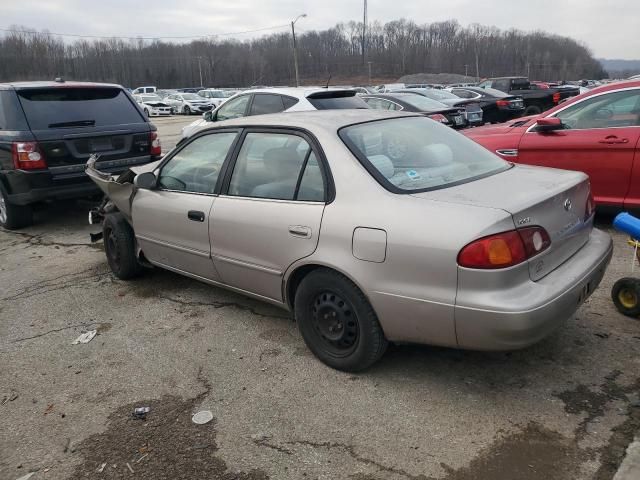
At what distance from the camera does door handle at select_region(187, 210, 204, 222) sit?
3906mm

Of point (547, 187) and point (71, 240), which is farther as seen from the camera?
point (71, 240)

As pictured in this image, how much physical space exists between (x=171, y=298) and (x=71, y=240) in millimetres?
2771

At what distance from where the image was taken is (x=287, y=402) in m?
3.04

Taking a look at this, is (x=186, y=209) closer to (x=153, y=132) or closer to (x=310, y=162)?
(x=310, y=162)

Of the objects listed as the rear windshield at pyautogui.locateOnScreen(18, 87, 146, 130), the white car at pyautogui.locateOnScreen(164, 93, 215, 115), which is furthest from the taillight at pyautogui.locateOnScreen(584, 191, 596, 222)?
the white car at pyautogui.locateOnScreen(164, 93, 215, 115)

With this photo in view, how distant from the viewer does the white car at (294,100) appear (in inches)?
308

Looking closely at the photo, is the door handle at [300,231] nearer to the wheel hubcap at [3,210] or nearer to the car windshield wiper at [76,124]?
the car windshield wiper at [76,124]

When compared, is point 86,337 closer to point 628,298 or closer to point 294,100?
point 628,298

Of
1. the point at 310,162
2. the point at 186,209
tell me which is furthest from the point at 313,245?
the point at 186,209

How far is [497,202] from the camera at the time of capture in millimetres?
2775

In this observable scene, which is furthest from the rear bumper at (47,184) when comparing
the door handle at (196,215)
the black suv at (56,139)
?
the door handle at (196,215)

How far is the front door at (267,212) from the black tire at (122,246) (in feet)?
4.74

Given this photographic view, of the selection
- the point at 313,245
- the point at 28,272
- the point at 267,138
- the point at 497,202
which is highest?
the point at 267,138

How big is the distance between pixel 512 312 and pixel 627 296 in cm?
172
